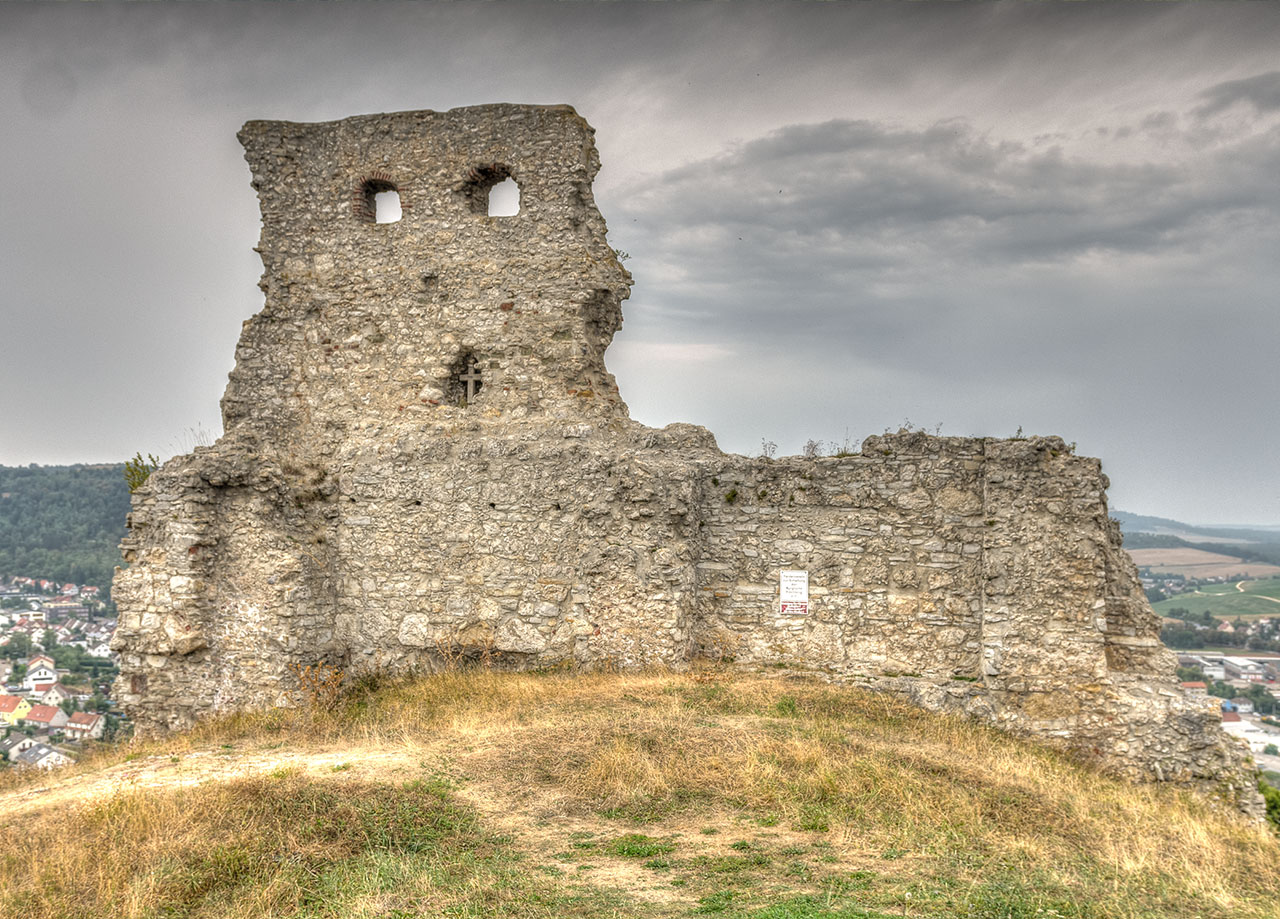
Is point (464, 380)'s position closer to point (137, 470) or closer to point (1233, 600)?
point (137, 470)

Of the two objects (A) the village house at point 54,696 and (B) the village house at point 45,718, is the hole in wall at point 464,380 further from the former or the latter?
(A) the village house at point 54,696

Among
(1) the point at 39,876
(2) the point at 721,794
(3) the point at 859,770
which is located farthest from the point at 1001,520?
(1) the point at 39,876

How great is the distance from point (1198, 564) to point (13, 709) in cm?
8044

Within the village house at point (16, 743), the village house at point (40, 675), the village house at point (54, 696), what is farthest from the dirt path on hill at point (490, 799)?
the village house at point (40, 675)

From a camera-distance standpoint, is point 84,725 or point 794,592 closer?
point 794,592

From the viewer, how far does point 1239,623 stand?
39.3m

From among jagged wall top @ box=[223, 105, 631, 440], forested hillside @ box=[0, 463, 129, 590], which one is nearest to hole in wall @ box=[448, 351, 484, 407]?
jagged wall top @ box=[223, 105, 631, 440]

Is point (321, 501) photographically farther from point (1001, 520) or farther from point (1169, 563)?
point (1169, 563)

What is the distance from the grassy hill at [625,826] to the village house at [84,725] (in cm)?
372

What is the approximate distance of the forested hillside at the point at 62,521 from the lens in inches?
1227

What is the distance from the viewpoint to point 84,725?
13.3 m

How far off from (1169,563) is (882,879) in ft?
257

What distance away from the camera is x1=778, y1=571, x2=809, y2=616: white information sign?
10734mm

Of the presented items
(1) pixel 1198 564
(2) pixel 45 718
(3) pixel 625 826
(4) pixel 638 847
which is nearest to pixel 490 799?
(3) pixel 625 826
